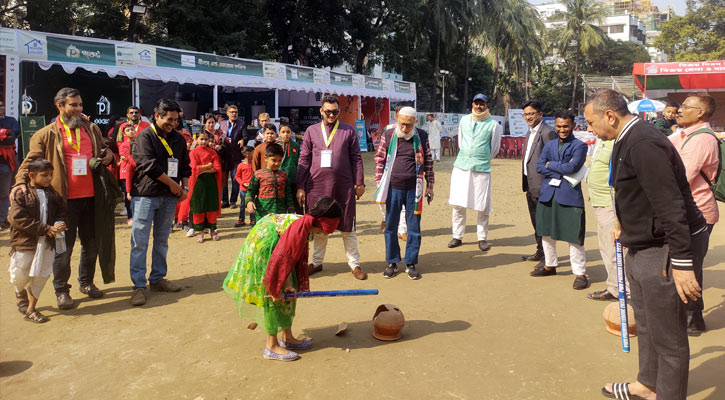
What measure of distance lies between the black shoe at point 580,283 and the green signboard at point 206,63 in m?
13.1

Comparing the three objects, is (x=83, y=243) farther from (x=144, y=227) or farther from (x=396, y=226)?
(x=396, y=226)

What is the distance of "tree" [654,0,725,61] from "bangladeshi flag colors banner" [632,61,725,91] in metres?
17.5

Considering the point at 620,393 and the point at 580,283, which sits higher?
the point at 580,283

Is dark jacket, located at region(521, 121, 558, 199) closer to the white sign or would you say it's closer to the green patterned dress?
the green patterned dress

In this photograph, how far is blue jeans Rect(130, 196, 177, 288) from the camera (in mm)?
5629

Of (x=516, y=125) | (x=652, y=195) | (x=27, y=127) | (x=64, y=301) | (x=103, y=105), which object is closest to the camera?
(x=652, y=195)

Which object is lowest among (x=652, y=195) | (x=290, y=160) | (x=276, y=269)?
(x=276, y=269)

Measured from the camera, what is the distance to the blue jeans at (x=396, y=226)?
647 cm

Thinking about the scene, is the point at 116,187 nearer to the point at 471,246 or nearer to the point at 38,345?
the point at 38,345

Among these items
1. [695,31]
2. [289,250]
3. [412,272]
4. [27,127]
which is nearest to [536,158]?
[412,272]

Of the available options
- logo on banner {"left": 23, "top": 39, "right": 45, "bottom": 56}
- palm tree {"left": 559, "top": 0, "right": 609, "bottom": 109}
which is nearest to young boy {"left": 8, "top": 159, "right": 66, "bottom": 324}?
logo on banner {"left": 23, "top": 39, "right": 45, "bottom": 56}

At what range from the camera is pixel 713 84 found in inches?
1294

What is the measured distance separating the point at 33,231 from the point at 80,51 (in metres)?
10.2

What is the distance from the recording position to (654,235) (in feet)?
10.4
